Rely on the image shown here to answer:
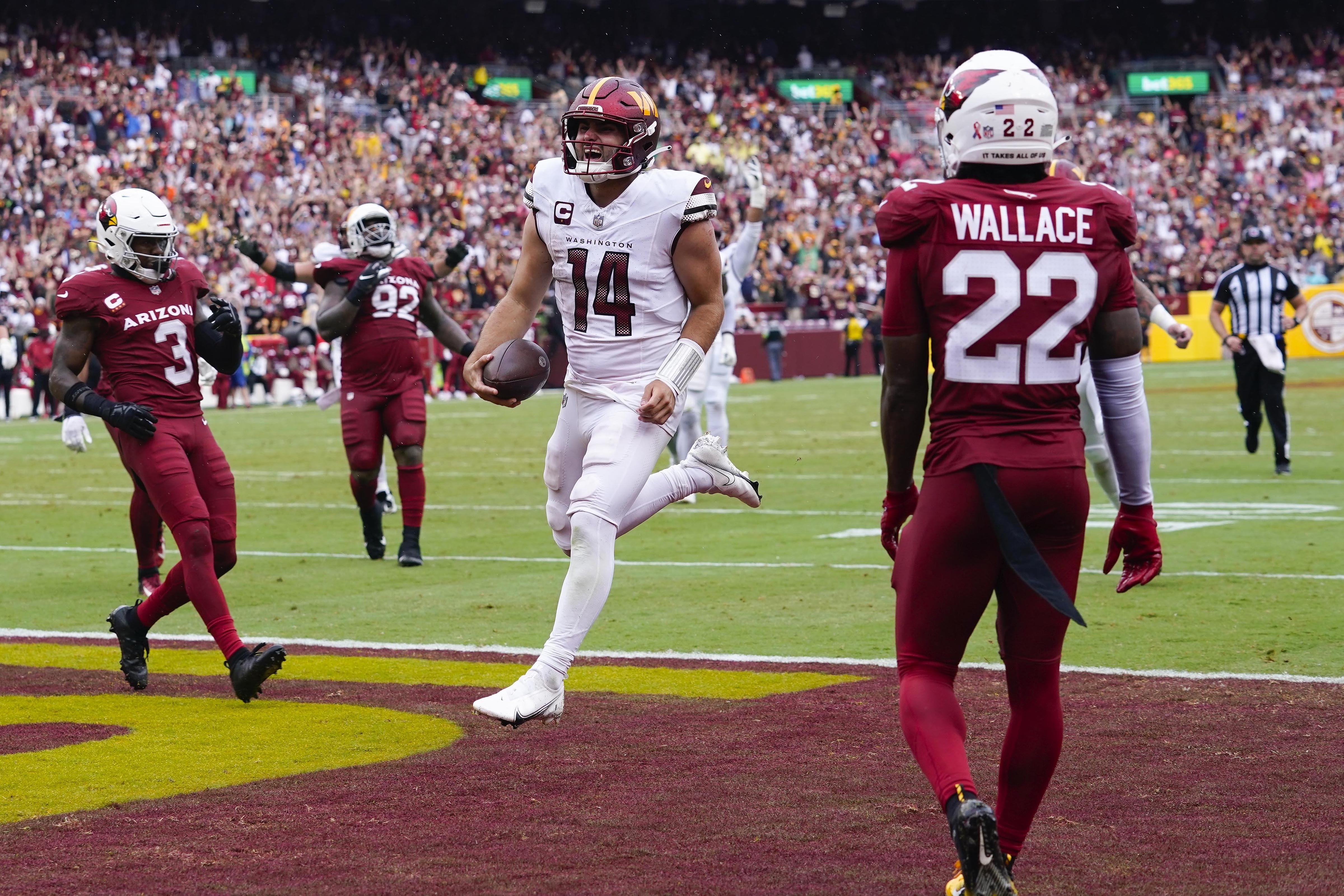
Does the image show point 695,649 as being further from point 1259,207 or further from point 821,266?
point 1259,207

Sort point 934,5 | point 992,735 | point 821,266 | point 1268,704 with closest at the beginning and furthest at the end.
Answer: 1. point 992,735
2. point 1268,704
3. point 821,266
4. point 934,5

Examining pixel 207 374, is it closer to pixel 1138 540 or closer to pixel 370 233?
pixel 370 233

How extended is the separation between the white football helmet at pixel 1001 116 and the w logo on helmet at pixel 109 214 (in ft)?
13.5

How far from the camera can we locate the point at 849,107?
43.8 m

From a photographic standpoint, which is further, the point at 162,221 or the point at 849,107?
the point at 849,107

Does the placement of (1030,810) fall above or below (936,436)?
below

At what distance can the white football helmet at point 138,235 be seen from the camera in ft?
22.8

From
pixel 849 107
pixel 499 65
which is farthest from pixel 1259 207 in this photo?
pixel 499 65

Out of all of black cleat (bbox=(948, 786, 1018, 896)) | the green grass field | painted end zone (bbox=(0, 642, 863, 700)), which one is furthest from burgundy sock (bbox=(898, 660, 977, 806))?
the green grass field

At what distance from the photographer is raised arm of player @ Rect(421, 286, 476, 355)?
10.2m

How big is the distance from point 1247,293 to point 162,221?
9.95m

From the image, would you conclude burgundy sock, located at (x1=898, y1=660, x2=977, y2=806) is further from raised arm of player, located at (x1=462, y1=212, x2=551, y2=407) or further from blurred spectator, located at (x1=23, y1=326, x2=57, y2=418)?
blurred spectator, located at (x1=23, y1=326, x2=57, y2=418)

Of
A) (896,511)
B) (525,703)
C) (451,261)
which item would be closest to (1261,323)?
(451,261)

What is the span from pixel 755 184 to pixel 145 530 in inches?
221
